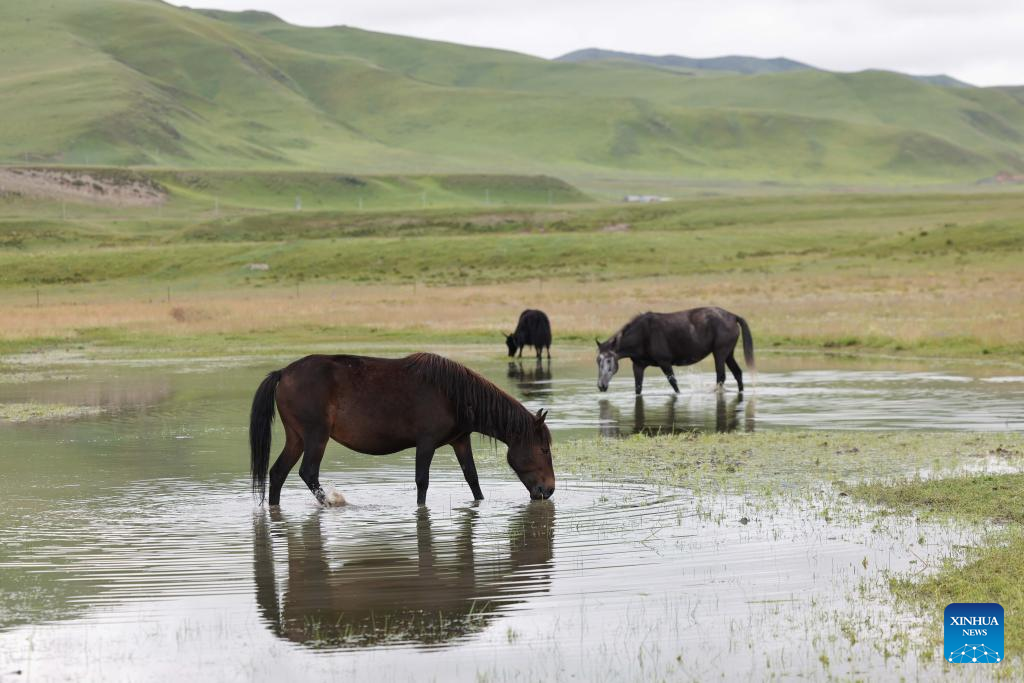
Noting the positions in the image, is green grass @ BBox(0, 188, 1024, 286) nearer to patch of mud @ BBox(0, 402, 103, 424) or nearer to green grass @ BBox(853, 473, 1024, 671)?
patch of mud @ BBox(0, 402, 103, 424)

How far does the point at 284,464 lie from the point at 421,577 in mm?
3426

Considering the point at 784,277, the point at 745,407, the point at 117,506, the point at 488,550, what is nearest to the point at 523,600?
the point at 488,550

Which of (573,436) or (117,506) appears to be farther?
(573,436)

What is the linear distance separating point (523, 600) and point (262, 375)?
20.4m

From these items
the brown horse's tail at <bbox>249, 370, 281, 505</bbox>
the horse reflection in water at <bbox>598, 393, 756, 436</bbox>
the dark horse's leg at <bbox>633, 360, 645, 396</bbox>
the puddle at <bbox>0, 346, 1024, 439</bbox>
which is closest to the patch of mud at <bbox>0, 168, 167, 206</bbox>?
the puddle at <bbox>0, 346, 1024, 439</bbox>

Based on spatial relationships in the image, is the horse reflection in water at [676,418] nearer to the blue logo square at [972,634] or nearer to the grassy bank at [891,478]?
the grassy bank at [891,478]

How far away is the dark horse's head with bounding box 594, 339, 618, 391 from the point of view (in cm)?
2438

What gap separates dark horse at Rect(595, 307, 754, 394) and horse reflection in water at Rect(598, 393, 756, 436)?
1086 mm

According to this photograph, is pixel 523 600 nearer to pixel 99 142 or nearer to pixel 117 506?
pixel 117 506

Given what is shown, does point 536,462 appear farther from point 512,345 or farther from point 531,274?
point 531,274

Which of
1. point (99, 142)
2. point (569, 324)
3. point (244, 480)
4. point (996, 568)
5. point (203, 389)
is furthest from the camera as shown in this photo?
point (99, 142)

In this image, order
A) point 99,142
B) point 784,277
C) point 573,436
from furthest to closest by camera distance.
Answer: point 99,142 → point 784,277 → point 573,436

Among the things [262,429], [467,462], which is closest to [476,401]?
[467,462]

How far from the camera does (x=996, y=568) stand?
9234 mm
